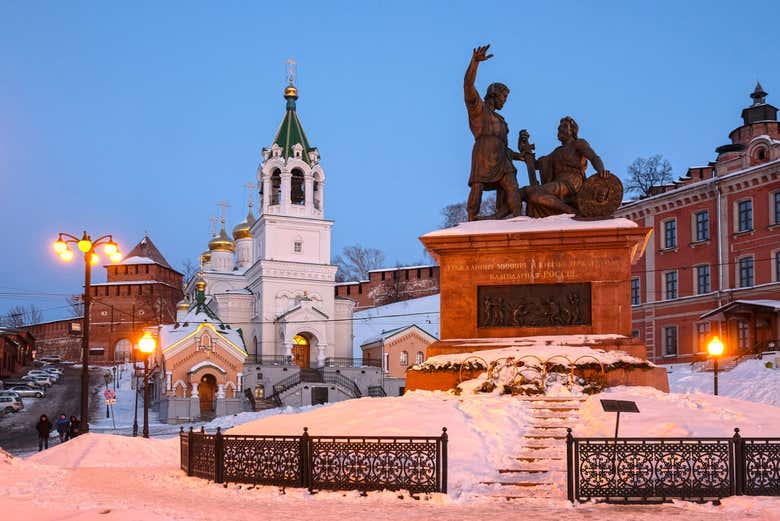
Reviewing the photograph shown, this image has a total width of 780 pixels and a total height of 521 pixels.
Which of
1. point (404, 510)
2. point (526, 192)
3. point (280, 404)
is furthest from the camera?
point (280, 404)

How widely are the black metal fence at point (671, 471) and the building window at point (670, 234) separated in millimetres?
42700

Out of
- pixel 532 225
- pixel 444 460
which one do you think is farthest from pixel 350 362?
pixel 444 460

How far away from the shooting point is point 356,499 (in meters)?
11.5

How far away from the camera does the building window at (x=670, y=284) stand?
52.3 meters

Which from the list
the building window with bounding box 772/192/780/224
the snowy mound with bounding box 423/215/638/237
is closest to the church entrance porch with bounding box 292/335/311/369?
the building window with bounding box 772/192/780/224

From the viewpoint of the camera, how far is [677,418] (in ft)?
44.9

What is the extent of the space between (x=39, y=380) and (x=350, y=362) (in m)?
24.1

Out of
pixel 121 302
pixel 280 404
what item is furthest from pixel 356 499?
pixel 121 302

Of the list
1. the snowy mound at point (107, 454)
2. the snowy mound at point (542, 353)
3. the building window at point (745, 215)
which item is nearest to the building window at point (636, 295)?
the building window at point (745, 215)

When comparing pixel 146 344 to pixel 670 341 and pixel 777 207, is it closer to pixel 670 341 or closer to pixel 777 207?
pixel 777 207

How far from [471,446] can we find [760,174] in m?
38.0

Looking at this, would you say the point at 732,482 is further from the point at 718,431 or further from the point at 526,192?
the point at 526,192

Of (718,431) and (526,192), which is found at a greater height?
(526,192)

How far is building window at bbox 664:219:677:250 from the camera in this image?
172ft
